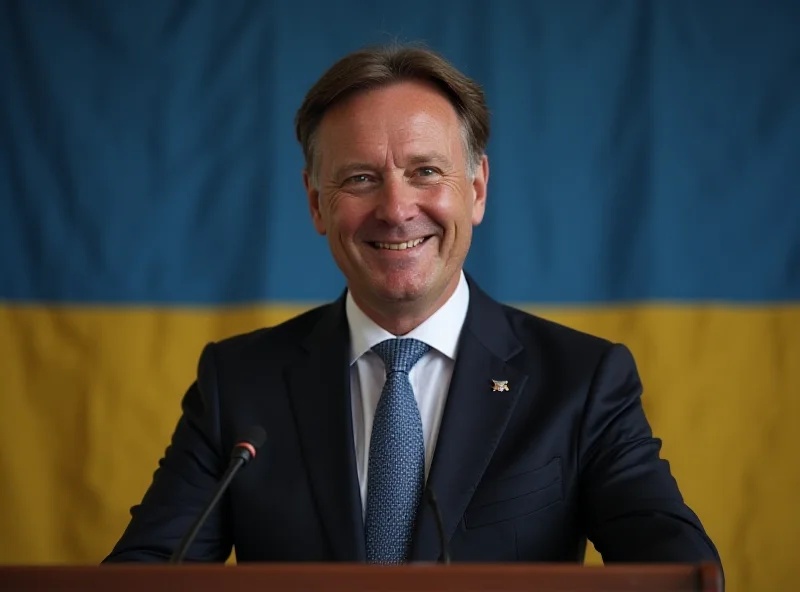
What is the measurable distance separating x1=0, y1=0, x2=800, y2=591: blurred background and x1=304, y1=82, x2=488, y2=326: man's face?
79 cm

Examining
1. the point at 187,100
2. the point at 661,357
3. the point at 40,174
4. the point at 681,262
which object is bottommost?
the point at 661,357

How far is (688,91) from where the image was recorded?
8.68ft

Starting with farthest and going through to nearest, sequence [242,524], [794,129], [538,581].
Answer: [794,129], [242,524], [538,581]

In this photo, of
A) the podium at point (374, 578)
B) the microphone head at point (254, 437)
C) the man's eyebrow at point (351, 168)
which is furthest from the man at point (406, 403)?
the podium at point (374, 578)

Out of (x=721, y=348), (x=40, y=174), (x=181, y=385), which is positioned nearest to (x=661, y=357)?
(x=721, y=348)

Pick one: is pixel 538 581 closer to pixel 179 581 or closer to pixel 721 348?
pixel 179 581

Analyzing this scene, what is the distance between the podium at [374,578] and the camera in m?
0.98

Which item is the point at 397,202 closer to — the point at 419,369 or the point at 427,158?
the point at 427,158

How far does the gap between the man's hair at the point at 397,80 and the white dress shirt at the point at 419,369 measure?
27 centimetres

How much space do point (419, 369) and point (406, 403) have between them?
0.11 metres

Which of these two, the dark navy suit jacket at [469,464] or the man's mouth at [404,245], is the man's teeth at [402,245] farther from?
the dark navy suit jacket at [469,464]

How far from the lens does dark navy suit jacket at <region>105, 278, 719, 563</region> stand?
1.70 metres

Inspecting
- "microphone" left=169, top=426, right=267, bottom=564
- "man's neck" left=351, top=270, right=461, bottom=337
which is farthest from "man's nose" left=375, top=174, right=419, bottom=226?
"microphone" left=169, top=426, right=267, bottom=564

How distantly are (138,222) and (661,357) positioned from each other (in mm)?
1334
